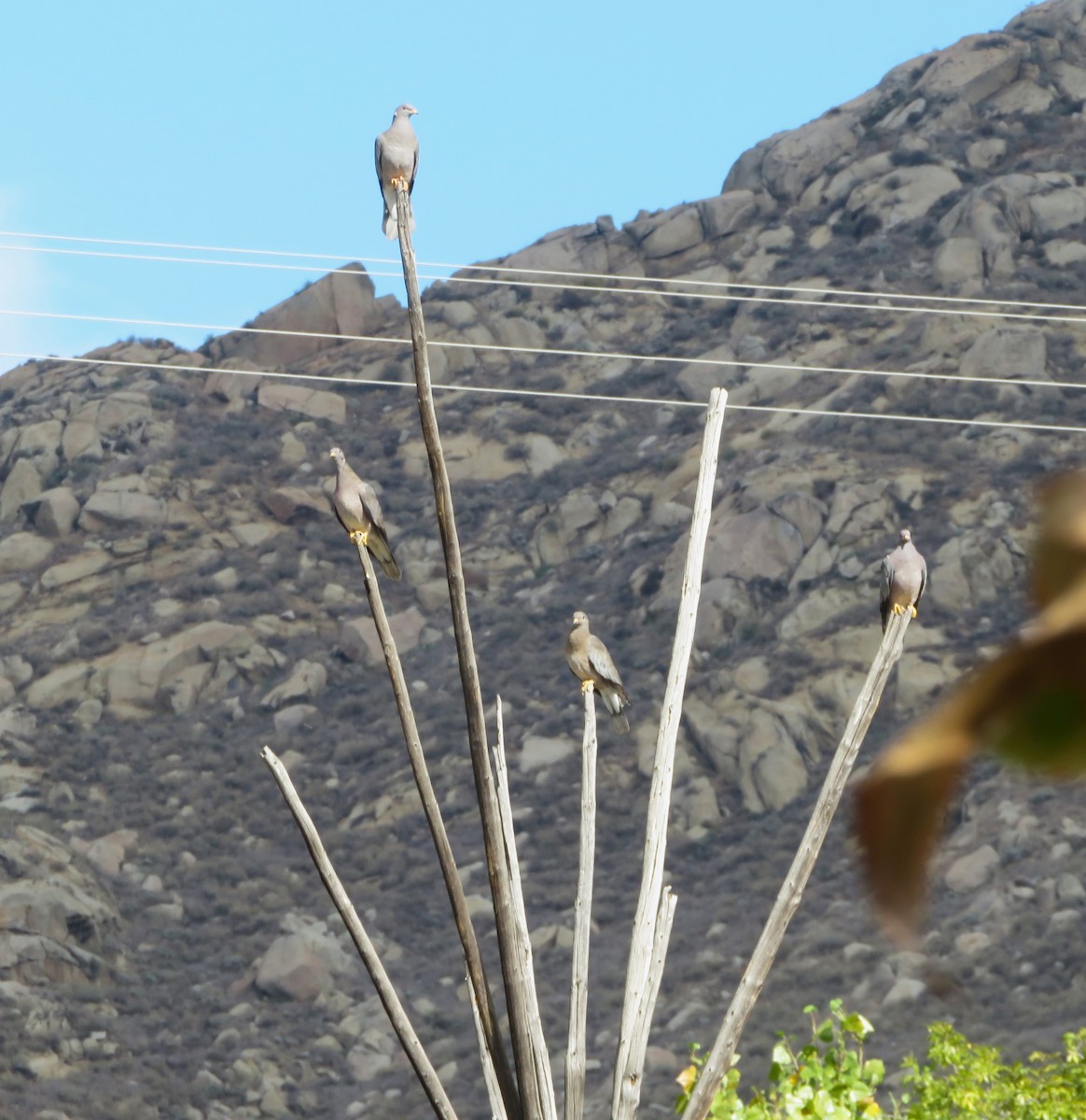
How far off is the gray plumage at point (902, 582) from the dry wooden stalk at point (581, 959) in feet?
5.44

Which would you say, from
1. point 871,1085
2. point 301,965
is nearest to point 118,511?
point 301,965

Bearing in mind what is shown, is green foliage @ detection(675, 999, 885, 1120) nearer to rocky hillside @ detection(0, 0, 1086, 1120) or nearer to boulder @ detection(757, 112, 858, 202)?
rocky hillside @ detection(0, 0, 1086, 1120)

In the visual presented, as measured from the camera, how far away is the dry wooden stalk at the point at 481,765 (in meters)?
4.47

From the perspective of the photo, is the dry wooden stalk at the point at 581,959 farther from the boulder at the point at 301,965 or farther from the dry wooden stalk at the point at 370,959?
the boulder at the point at 301,965

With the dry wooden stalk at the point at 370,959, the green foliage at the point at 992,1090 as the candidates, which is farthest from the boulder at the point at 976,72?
the dry wooden stalk at the point at 370,959

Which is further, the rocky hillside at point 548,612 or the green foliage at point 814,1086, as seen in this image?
the rocky hillside at point 548,612

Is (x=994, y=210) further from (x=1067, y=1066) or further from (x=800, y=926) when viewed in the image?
(x=1067, y=1066)

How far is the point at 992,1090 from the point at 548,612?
3346cm

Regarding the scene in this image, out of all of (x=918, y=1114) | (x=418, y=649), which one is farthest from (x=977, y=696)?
(x=418, y=649)

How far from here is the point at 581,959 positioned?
4703 millimetres

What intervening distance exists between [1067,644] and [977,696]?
27 millimetres

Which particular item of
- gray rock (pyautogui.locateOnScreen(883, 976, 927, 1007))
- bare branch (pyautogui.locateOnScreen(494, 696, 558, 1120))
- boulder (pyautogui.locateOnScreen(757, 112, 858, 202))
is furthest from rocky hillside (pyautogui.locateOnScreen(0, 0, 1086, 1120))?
bare branch (pyautogui.locateOnScreen(494, 696, 558, 1120))

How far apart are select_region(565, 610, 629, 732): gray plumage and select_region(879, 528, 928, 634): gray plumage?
1.36 m

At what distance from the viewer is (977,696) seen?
1.59 feet
